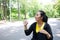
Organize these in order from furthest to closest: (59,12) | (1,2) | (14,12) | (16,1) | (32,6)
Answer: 1. (59,12)
2. (32,6)
3. (14,12)
4. (16,1)
5. (1,2)

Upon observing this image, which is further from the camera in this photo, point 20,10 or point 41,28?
point 20,10

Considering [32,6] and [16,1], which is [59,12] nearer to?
[32,6]

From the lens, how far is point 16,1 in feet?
153

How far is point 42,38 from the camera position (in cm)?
391

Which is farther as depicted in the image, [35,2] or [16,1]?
[35,2]

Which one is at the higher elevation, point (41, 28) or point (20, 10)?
point (41, 28)

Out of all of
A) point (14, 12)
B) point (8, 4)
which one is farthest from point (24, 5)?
point (8, 4)

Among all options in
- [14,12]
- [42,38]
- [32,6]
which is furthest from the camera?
[32,6]

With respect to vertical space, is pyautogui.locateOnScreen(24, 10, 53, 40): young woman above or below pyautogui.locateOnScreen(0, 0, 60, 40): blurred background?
above

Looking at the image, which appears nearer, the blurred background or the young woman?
the young woman

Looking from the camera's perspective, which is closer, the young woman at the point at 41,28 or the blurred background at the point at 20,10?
the young woman at the point at 41,28

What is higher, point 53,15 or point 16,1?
point 16,1

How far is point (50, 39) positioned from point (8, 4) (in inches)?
1595

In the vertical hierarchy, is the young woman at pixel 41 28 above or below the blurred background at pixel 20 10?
above
